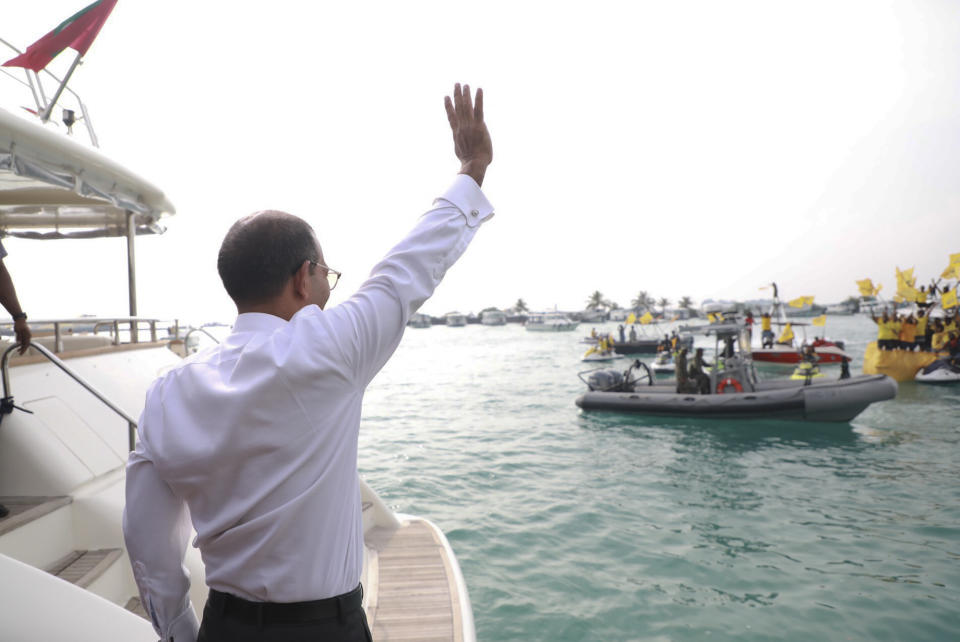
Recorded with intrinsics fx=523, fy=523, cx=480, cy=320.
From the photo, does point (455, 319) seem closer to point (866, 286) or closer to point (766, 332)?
point (766, 332)

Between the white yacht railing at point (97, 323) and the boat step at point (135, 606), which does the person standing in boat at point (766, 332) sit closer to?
the white yacht railing at point (97, 323)

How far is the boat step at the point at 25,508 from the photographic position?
8.53 ft

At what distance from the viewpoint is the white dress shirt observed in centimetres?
108

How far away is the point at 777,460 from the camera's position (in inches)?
456

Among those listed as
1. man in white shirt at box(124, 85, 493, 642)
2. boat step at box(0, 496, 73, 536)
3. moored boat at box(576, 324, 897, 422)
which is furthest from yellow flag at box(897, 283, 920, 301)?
boat step at box(0, 496, 73, 536)

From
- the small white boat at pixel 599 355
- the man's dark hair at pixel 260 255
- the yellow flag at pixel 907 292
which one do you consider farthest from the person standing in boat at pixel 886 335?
the man's dark hair at pixel 260 255

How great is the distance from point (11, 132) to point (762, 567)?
829 cm

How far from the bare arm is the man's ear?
2993mm

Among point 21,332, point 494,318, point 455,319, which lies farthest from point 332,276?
point 494,318

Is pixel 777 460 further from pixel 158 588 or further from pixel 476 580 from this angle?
pixel 158 588

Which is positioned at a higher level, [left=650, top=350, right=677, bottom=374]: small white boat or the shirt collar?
the shirt collar

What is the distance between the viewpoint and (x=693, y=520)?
26.8 feet

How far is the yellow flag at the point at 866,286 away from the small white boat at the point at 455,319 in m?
116

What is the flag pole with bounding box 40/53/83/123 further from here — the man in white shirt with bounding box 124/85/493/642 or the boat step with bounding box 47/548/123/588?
the man in white shirt with bounding box 124/85/493/642
